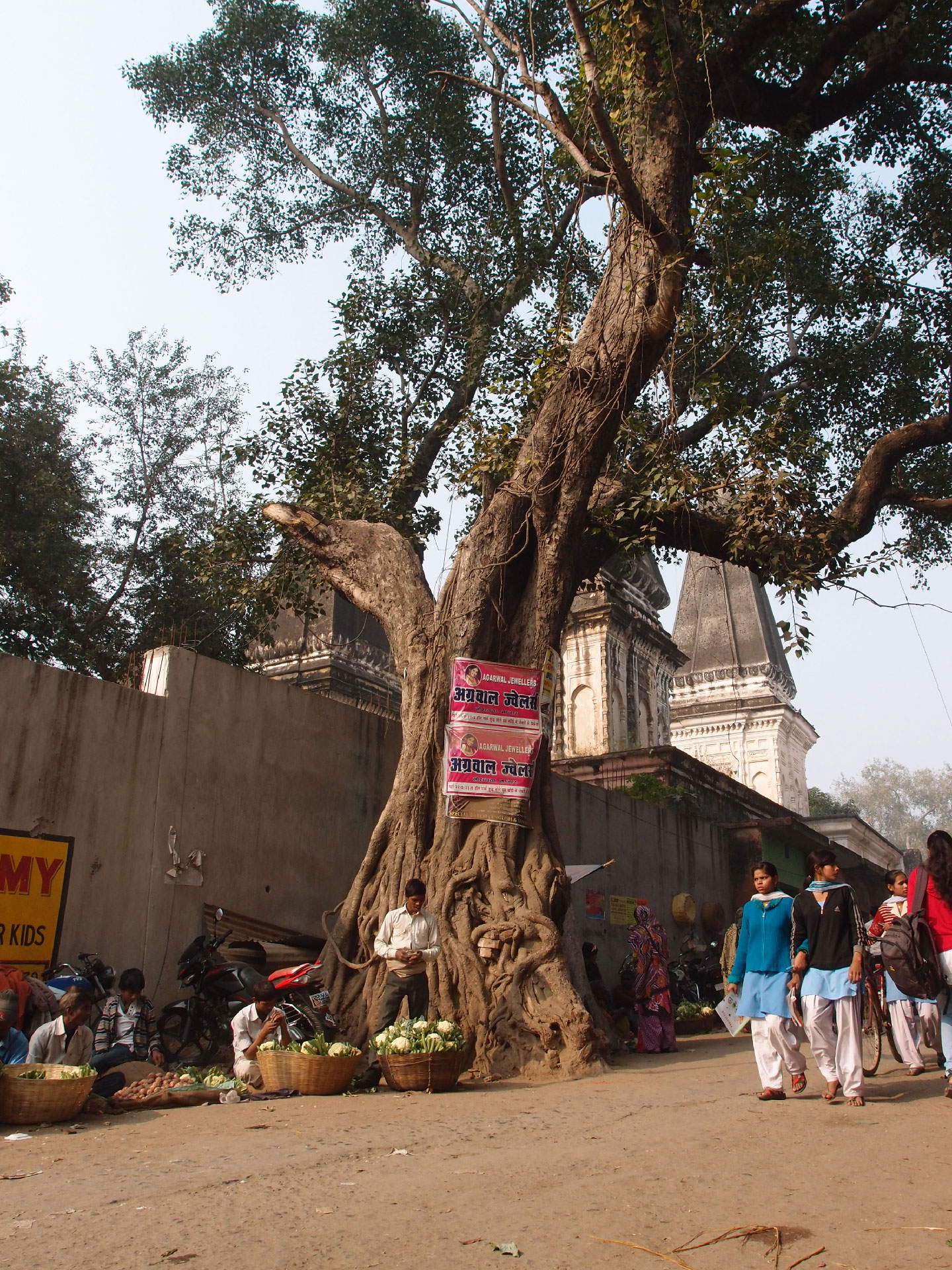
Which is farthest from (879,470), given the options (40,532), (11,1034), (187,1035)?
(40,532)

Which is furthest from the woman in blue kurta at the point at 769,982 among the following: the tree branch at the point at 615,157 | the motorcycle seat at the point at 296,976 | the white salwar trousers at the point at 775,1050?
the tree branch at the point at 615,157

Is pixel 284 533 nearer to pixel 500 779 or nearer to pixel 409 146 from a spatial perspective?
pixel 500 779

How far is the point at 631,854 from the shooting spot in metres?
13.8

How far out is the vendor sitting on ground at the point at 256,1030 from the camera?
6.38 metres

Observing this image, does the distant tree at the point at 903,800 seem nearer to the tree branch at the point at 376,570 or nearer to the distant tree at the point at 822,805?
the distant tree at the point at 822,805

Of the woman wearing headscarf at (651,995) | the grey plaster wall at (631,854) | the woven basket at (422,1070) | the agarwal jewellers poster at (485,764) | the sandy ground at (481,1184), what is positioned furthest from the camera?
the grey plaster wall at (631,854)

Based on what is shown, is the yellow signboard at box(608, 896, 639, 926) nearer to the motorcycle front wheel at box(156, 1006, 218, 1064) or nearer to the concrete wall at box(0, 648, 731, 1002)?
the concrete wall at box(0, 648, 731, 1002)

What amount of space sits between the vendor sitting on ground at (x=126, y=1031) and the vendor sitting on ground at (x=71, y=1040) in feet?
0.92

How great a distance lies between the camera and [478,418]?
10.8 meters

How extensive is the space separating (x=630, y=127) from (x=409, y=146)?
7.88m

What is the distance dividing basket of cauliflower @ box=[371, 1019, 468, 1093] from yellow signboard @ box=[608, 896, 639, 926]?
6.82m

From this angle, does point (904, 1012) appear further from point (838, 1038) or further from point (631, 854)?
point (631, 854)

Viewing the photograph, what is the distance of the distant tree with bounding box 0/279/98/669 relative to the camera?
15680 mm

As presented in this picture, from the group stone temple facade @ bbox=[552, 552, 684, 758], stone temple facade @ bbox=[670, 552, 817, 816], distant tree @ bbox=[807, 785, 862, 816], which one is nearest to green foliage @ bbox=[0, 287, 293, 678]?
stone temple facade @ bbox=[552, 552, 684, 758]
